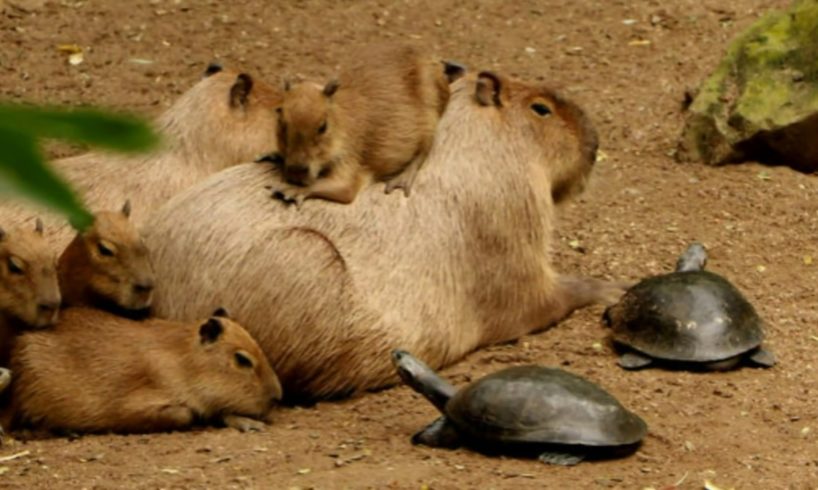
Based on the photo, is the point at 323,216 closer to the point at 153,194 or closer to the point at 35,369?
the point at 153,194

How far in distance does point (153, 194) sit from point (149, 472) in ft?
5.50

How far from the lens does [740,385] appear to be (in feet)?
17.0

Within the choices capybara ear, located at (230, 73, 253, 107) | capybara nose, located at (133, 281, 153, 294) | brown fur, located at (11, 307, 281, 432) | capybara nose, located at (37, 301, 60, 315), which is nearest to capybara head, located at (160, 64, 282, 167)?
capybara ear, located at (230, 73, 253, 107)

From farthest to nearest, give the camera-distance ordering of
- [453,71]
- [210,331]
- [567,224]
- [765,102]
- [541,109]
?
[765,102] → [567,224] → [453,71] → [541,109] → [210,331]

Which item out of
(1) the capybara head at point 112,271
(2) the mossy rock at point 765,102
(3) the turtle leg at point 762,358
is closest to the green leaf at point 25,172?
(1) the capybara head at point 112,271

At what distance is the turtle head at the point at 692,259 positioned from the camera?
19.9ft

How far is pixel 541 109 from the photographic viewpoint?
5953mm

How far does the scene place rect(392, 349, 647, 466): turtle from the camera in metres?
4.31

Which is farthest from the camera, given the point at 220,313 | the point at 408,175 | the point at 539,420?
the point at 408,175

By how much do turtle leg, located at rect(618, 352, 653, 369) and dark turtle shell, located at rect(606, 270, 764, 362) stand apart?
0.13 feet

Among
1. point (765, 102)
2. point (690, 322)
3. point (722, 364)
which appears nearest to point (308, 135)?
point (690, 322)

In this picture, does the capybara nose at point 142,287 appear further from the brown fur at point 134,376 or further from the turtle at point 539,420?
the turtle at point 539,420

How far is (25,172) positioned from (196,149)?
5440 millimetres

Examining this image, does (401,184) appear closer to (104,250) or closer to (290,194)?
(290,194)
